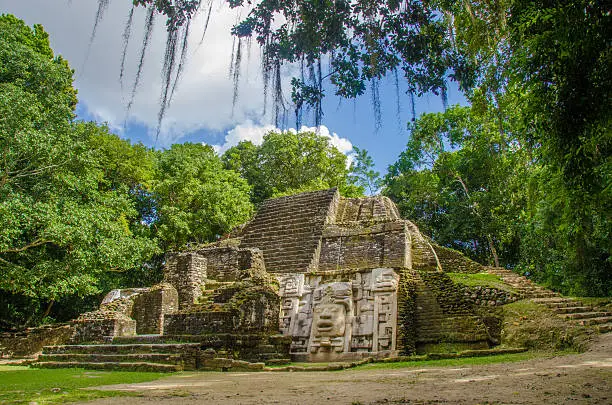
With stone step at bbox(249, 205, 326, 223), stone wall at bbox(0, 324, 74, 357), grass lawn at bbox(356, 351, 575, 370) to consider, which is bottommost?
stone wall at bbox(0, 324, 74, 357)

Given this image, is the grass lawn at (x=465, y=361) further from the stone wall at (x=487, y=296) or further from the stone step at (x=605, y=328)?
the stone wall at (x=487, y=296)

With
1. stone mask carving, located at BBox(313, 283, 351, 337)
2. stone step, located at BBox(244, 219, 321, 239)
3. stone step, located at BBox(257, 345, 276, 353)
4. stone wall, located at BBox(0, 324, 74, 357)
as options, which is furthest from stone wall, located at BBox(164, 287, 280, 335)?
stone wall, located at BBox(0, 324, 74, 357)

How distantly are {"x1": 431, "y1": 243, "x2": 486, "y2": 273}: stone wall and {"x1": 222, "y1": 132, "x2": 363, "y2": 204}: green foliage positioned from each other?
403 inches

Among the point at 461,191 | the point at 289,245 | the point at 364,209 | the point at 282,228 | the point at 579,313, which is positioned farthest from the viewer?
the point at 461,191

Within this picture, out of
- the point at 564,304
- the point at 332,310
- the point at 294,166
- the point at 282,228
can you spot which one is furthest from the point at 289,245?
the point at 294,166

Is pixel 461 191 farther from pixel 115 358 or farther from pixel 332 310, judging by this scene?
pixel 115 358

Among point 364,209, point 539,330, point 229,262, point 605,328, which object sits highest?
point 364,209

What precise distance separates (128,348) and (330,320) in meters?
3.84

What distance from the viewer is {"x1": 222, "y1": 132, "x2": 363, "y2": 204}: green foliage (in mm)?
23344

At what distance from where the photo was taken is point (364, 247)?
484 inches

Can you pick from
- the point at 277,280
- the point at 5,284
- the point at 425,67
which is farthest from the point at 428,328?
the point at 5,284

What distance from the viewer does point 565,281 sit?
11.8m

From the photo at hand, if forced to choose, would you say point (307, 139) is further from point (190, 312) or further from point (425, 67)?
point (425, 67)

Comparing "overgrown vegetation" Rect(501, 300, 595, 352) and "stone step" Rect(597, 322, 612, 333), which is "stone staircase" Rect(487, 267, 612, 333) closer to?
"stone step" Rect(597, 322, 612, 333)
